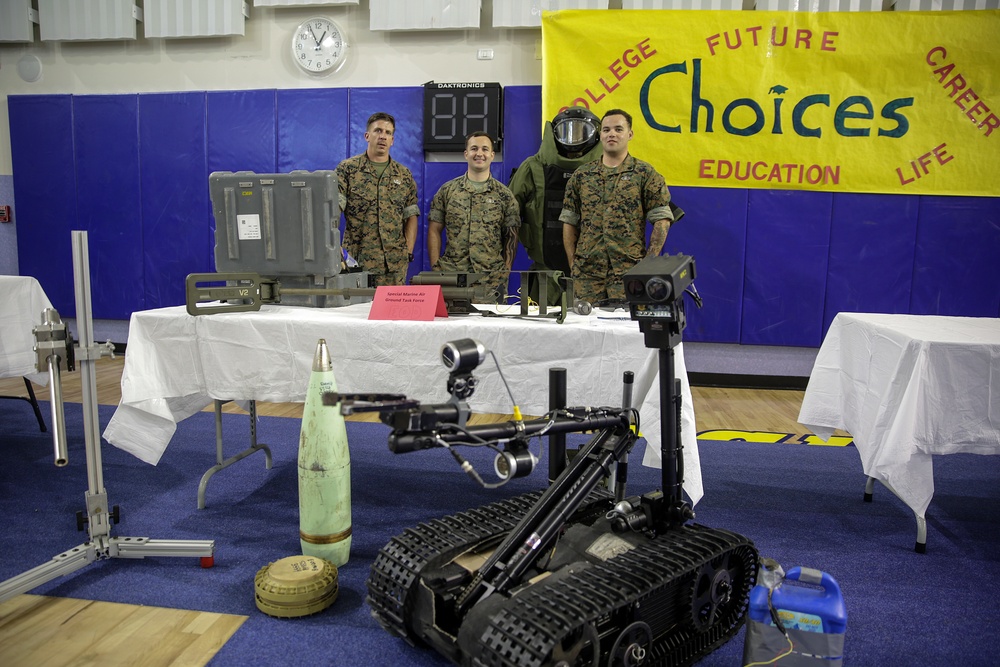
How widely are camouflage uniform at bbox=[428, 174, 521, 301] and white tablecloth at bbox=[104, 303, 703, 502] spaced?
1835 millimetres

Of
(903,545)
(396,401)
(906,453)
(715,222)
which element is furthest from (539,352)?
(715,222)

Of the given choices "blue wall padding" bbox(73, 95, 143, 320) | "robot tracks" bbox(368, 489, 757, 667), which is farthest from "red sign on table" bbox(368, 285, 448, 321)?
"blue wall padding" bbox(73, 95, 143, 320)

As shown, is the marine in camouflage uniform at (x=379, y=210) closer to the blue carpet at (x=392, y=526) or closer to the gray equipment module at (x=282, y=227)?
the blue carpet at (x=392, y=526)

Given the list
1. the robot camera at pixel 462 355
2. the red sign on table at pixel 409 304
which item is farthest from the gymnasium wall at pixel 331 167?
the robot camera at pixel 462 355

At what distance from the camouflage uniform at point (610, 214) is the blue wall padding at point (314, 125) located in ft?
6.60

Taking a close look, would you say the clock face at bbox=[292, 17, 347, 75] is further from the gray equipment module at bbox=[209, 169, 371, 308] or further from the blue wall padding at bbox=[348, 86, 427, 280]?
the gray equipment module at bbox=[209, 169, 371, 308]

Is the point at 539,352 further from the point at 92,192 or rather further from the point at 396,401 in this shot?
the point at 92,192

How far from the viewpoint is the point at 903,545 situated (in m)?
2.23

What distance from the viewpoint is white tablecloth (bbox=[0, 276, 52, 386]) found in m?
2.60

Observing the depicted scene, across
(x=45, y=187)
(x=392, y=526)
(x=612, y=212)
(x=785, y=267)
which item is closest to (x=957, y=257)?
(x=785, y=267)

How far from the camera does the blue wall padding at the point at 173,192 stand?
16.8 feet

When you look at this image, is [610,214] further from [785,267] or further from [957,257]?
[957,257]

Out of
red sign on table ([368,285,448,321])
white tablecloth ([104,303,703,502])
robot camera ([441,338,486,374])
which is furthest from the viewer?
red sign on table ([368,285,448,321])

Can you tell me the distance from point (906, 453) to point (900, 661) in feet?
2.20
